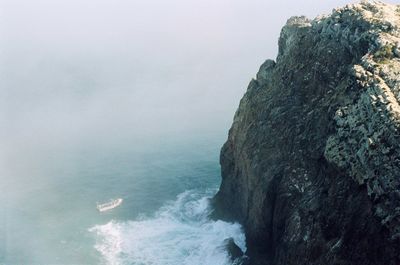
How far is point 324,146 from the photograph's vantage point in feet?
240

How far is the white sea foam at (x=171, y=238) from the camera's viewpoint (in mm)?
97125

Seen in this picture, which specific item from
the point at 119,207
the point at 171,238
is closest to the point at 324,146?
the point at 171,238

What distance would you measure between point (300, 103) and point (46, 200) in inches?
2892

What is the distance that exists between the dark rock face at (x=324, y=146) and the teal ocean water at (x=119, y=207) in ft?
38.7

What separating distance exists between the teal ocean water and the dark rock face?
465 inches

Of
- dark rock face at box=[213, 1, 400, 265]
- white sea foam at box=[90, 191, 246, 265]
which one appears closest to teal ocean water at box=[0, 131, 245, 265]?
white sea foam at box=[90, 191, 246, 265]

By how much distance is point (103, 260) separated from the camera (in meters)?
98.4

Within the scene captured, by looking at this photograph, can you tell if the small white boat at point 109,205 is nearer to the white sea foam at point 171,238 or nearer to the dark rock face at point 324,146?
the white sea foam at point 171,238

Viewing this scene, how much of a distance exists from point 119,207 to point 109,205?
8.85 feet

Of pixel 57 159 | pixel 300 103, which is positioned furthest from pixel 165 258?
pixel 57 159

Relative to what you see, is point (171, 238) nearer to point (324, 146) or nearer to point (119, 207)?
point (119, 207)

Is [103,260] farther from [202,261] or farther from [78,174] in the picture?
[78,174]

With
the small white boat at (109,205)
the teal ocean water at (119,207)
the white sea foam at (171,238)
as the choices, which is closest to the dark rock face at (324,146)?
the white sea foam at (171,238)

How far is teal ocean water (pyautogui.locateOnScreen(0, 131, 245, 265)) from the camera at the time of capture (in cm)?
10106
